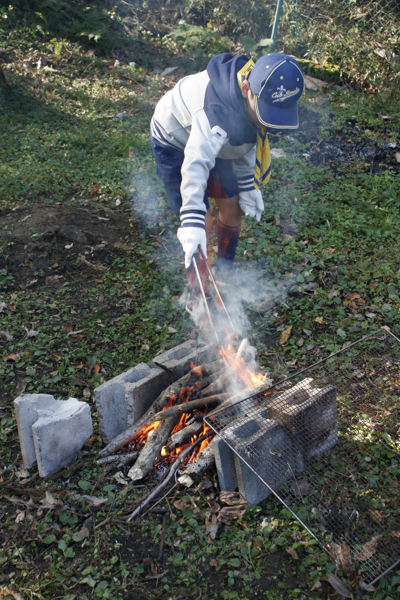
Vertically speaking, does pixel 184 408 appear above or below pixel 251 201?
below

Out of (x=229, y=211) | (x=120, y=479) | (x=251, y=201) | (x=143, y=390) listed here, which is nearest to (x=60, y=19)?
(x=229, y=211)

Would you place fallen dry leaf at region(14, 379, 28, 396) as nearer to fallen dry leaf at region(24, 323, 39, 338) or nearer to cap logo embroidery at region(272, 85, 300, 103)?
fallen dry leaf at region(24, 323, 39, 338)

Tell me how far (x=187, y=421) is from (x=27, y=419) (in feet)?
3.79

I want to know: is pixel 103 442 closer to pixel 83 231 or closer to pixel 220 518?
pixel 220 518

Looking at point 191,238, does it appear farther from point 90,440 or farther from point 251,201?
point 90,440

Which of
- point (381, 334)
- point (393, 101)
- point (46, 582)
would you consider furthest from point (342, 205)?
point (46, 582)

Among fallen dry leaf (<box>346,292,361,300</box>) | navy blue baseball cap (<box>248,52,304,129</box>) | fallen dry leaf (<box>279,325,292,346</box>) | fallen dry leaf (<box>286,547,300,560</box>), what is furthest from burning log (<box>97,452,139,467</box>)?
fallen dry leaf (<box>346,292,361,300</box>)

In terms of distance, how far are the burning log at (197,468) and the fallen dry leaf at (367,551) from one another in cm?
102

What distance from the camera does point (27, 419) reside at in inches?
123

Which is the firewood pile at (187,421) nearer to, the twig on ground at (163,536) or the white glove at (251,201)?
the twig on ground at (163,536)

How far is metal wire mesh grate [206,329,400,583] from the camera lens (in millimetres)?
2566

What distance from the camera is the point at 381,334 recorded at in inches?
171

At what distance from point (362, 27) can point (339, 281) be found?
643 centimetres

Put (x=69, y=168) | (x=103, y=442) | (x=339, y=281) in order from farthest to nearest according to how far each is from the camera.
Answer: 1. (x=69, y=168)
2. (x=339, y=281)
3. (x=103, y=442)
